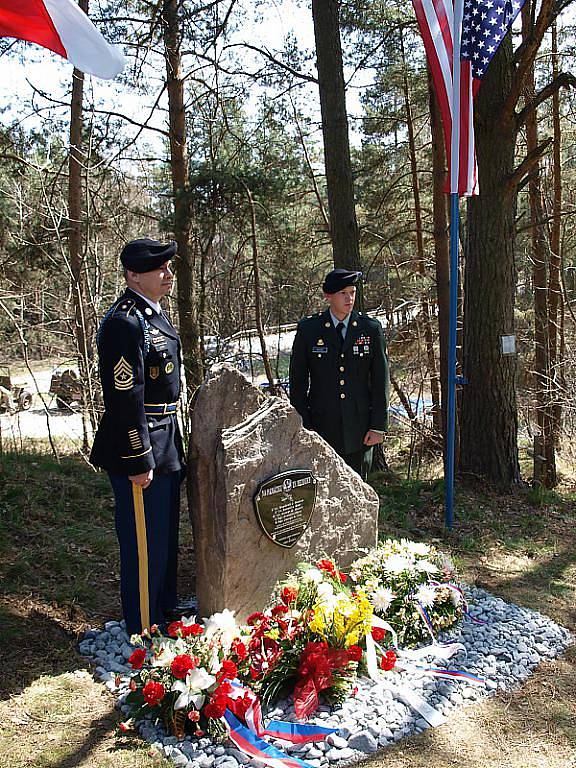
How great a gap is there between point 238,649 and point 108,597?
140cm

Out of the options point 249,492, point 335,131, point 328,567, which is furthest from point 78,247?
point 328,567

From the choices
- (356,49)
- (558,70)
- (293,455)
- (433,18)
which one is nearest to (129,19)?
(356,49)

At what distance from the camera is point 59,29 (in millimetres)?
3395

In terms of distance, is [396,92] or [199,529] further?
[396,92]

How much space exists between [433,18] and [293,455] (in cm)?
311

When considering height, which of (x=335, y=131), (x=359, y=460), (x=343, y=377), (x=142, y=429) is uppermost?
(x=335, y=131)

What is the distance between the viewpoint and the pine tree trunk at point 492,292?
6.40 m

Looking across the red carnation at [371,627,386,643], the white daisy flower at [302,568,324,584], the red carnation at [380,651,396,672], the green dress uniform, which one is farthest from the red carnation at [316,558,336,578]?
the green dress uniform

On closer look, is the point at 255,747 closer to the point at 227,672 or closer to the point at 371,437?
the point at 227,672

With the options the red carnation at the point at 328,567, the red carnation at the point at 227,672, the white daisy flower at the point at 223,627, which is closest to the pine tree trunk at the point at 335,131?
the red carnation at the point at 328,567

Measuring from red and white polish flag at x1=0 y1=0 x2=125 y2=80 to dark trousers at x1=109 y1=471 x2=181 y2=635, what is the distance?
1959mm

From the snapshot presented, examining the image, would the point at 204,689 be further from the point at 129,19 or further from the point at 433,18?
the point at 129,19

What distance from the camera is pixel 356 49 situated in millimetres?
9273

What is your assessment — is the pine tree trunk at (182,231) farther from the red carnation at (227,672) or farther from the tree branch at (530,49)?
the red carnation at (227,672)
